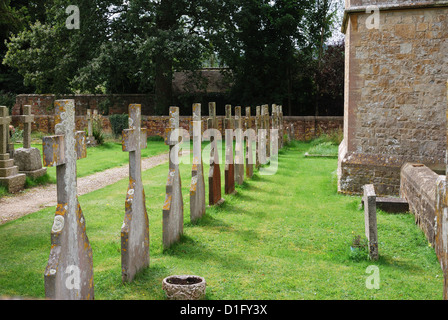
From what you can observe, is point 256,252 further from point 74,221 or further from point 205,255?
point 74,221

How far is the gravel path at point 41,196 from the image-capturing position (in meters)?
9.06

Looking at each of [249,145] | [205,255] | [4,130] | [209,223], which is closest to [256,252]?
[205,255]

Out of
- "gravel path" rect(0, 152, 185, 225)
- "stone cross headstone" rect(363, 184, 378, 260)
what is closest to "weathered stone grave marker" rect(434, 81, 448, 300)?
"stone cross headstone" rect(363, 184, 378, 260)

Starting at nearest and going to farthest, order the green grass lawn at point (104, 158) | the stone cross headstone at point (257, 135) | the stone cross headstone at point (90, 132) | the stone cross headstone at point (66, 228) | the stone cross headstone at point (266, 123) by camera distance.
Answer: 1. the stone cross headstone at point (66, 228)
2. the stone cross headstone at point (257, 135)
3. the green grass lawn at point (104, 158)
4. the stone cross headstone at point (266, 123)
5. the stone cross headstone at point (90, 132)

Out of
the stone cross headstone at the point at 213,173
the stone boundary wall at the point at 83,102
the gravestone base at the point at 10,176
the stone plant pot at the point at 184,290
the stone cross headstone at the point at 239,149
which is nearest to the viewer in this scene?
the stone plant pot at the point at 184,290

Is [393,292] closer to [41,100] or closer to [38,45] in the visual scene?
[38,45]

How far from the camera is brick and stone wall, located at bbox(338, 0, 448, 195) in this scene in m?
9.64

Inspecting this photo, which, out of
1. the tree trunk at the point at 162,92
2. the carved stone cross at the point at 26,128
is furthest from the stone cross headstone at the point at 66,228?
the tree trunk at the point at 162,92

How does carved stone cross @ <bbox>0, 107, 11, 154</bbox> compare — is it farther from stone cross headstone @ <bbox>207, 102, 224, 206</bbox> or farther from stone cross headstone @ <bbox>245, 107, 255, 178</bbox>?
stone cross headstone @ <bbox>245, 107, 255, 178</bbox>

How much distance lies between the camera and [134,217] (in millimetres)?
5262

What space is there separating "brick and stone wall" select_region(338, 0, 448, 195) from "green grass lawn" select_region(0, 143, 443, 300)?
936 mm

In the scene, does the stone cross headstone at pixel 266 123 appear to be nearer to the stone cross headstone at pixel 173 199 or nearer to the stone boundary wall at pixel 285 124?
the stone boundary wall at pixel 285 124

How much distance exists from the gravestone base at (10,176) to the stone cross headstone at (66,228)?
23.9ft

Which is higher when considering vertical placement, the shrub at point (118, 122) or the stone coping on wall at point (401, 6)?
the stone coping on wall at point (401, 6)
